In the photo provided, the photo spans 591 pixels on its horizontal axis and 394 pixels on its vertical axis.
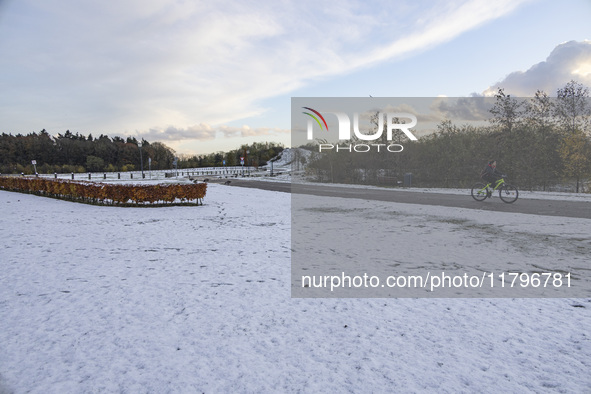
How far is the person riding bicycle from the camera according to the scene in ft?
49.5

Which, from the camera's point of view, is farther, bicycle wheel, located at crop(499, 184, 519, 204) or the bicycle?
the bicycle

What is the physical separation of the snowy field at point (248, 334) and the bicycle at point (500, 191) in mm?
9490

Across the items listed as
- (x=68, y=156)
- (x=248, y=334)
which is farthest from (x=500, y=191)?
(x=68, y=156)

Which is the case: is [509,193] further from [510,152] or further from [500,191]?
[510,152]

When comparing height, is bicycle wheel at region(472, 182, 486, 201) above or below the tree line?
below

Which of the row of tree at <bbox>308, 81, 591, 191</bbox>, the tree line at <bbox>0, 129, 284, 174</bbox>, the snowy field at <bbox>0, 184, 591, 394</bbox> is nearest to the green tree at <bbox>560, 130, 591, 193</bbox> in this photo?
the row of tree at <bbox>308, 81, 591, 191</bbox>

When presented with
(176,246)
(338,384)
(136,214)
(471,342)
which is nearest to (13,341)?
(338,384)

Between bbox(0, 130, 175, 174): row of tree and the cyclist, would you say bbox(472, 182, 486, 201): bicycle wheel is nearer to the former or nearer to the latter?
the cyclist

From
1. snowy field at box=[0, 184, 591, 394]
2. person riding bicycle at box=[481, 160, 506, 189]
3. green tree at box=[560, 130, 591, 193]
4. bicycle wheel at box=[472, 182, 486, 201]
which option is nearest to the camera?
snowy field at box=[0, 184, 591, 394]

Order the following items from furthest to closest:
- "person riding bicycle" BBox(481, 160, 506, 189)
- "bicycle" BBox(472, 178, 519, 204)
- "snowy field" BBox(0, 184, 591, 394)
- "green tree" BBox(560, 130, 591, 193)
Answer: "green tree" BBox(560, 130, 591, 193)
"bicycle" BBox(472, 178, 519, 204)
"person riding bicycle" BBox(481, 160, 506, 189)
"snowy field" BBox(0, 184, 591, 394)

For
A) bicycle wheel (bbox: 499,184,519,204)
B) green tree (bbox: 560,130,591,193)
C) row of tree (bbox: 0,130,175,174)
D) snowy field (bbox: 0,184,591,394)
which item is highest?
row of tree (bbox: 0,130,175,174)

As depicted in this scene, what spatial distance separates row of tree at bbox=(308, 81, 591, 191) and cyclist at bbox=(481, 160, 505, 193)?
1177 centimetres

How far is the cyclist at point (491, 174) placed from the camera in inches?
594

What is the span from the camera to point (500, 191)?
15.6 m
